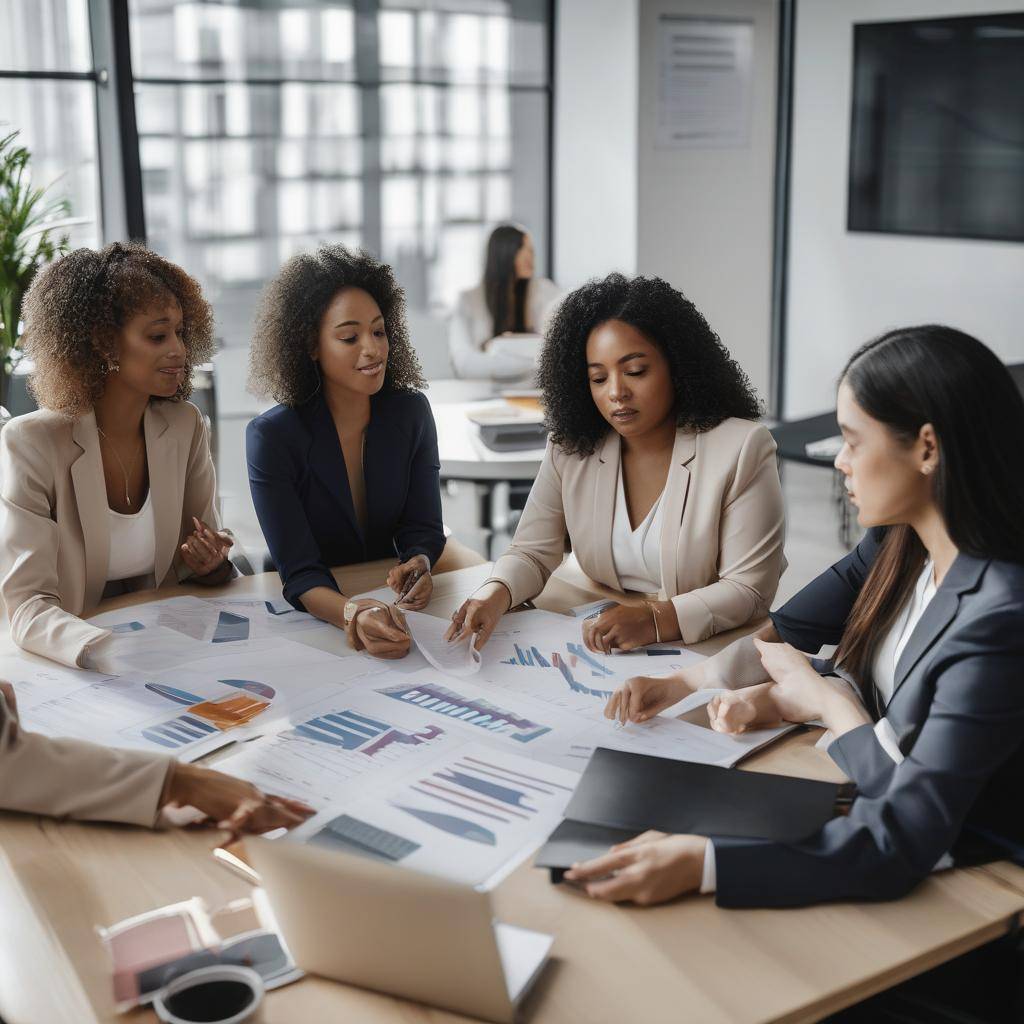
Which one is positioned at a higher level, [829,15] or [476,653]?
[829,15]

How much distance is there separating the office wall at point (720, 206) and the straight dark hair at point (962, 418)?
5057 millimetres

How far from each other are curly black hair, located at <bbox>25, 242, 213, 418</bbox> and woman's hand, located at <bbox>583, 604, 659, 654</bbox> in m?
0.98

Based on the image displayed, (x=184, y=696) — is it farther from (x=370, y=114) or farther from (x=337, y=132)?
(x=370, y=114)

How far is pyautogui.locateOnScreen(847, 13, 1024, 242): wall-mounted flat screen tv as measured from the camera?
5.74 meters

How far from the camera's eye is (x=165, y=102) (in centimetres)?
519

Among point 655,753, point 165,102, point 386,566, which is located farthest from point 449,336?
point 655,753

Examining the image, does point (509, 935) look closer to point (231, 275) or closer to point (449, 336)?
point (449, 336)

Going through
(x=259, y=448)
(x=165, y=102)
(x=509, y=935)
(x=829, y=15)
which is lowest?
(x=509, y=935)

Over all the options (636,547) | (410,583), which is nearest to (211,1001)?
(410,583)

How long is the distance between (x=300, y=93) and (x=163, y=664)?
4276 mm

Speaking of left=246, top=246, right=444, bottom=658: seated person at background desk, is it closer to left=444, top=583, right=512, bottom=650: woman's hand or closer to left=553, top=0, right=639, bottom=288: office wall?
left=444, top=583, right=512, bottom=650: woman's hand

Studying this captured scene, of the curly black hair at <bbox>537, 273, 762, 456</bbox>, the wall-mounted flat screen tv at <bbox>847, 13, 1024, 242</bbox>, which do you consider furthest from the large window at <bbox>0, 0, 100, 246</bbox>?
the wall-mounted flat screen tv at <bbox>847, 13, 1024, 242</bbox>

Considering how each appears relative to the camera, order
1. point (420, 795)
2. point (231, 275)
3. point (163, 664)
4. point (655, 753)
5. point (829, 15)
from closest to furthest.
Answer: point (420, 795)
point (655, 753)
point (163, 664)
point (231, 275)
point (829, 15)

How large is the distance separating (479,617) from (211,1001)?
0.96 m
